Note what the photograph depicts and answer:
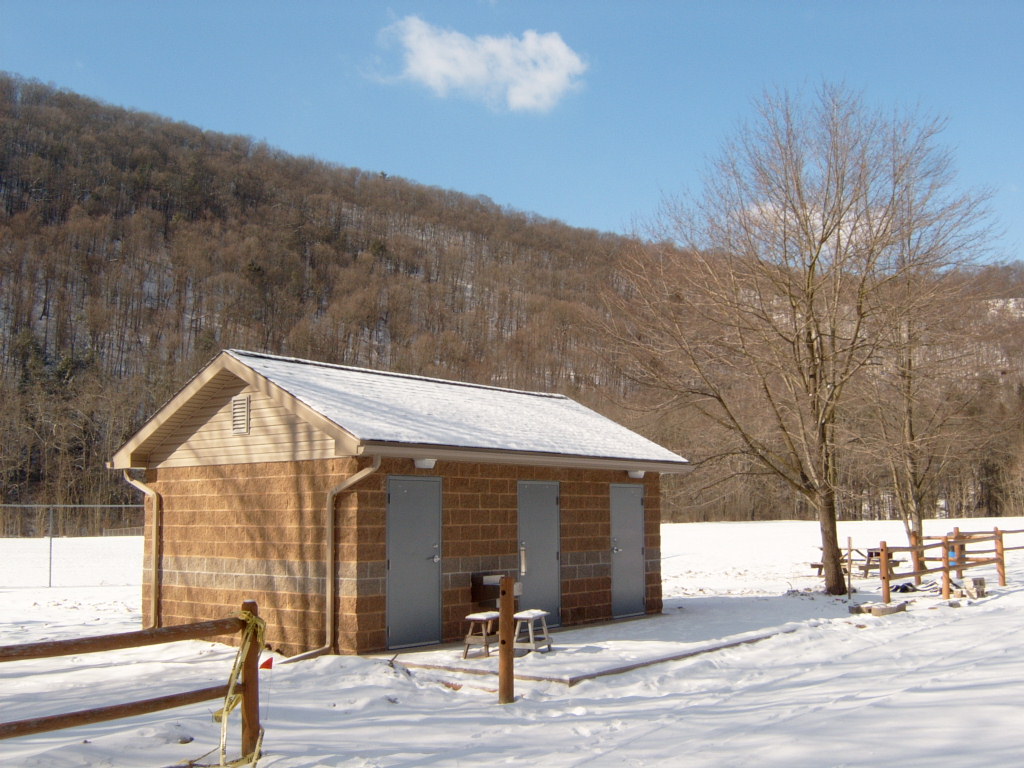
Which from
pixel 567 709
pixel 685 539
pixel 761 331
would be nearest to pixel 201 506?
pixel 567 709

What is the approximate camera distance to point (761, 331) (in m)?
17.5

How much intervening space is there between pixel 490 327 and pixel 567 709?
290 ft

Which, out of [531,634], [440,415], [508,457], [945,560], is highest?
[440,415]

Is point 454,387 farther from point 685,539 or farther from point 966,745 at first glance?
point 685,539

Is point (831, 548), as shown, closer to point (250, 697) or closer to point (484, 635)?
point (484, 635)

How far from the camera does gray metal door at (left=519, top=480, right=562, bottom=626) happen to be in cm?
1266

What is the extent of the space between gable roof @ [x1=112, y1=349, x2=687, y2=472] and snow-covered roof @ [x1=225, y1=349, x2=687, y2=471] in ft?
0.06

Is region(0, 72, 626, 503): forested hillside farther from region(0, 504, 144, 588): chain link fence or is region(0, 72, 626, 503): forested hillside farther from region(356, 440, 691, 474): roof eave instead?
region(356, 440, 691, 474): roof eave

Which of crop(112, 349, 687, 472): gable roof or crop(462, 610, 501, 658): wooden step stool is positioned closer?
crop(462, 610, 501, 658): wooden step stool

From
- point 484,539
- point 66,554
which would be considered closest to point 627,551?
point 484,539

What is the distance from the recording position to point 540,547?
12930 millimetres

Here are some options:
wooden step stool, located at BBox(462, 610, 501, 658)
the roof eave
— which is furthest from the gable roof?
wooden step stool, located at BBox(462, 610, 501, 658)

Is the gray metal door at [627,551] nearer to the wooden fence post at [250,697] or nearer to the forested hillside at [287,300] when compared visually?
the forested hillside at [287,300]

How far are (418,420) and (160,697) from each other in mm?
6466
